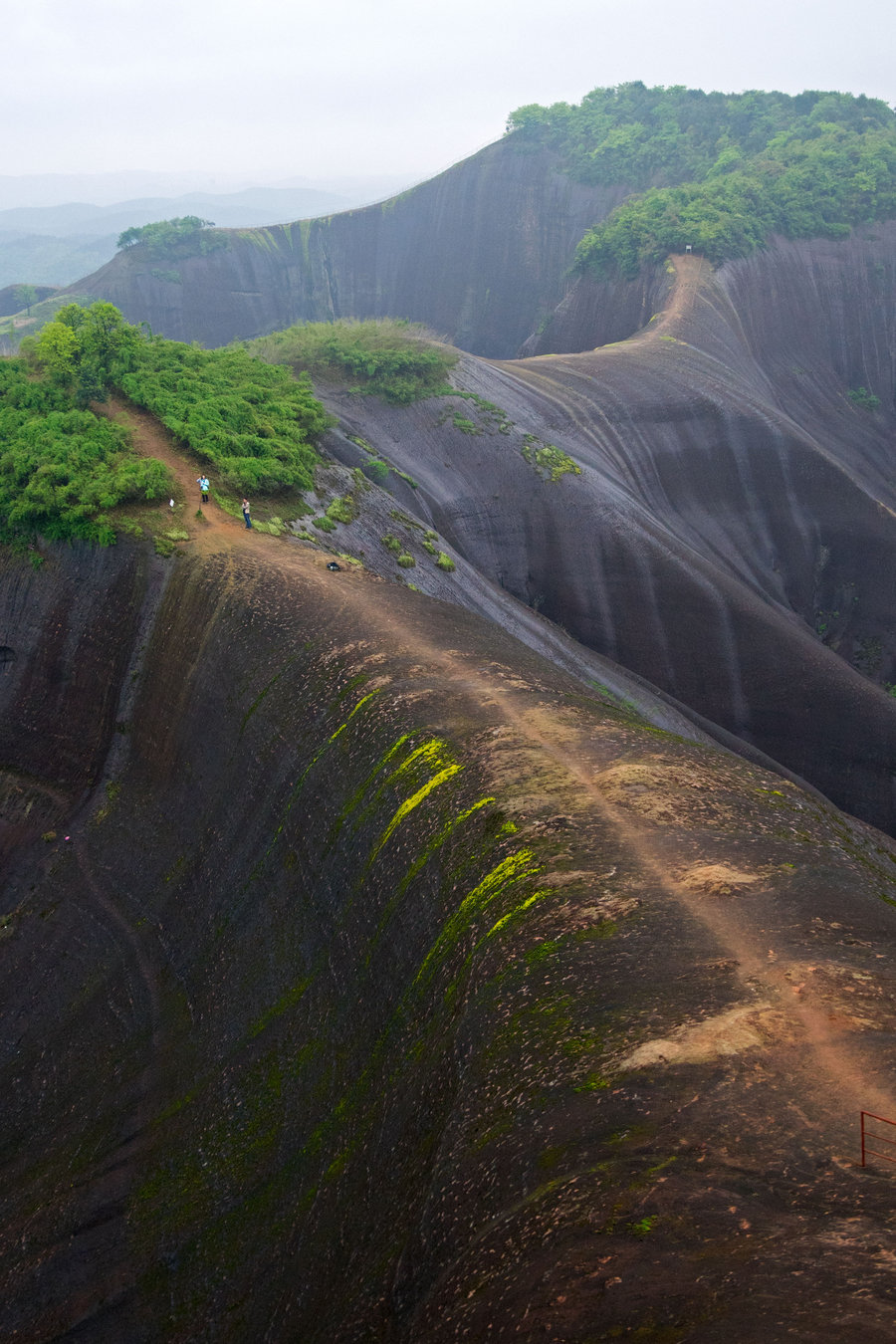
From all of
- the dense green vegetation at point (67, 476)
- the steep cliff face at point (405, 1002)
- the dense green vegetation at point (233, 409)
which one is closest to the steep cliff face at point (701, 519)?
the dense green vegetation at point (233, 409)

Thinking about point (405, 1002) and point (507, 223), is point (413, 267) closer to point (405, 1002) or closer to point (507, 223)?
point (507, 223)

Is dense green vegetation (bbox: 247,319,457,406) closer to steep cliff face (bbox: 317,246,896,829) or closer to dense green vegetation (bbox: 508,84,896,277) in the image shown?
steep cliff face (bbox: 317,246,896,829)

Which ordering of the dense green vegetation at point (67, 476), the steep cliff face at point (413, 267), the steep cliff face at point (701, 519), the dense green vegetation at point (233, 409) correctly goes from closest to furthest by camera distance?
the dense green vegetation at point (67, 476) → the dense green vegetation at point (233, 409) → the steep cliff face at point (701, 519) → the steep cliff face at point (413, 267)

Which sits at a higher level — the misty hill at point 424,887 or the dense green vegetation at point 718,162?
the dense green vegetation at point 718,162

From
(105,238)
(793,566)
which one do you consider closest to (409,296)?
(793,566)

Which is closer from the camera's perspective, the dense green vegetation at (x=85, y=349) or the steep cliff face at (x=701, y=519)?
the dense green vegetation at (x=85, y=349)

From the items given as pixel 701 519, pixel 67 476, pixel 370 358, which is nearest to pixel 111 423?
pixel 67 476

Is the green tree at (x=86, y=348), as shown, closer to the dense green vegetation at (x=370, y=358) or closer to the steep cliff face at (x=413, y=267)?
the dense green vegetation at (x=370, y=358)
